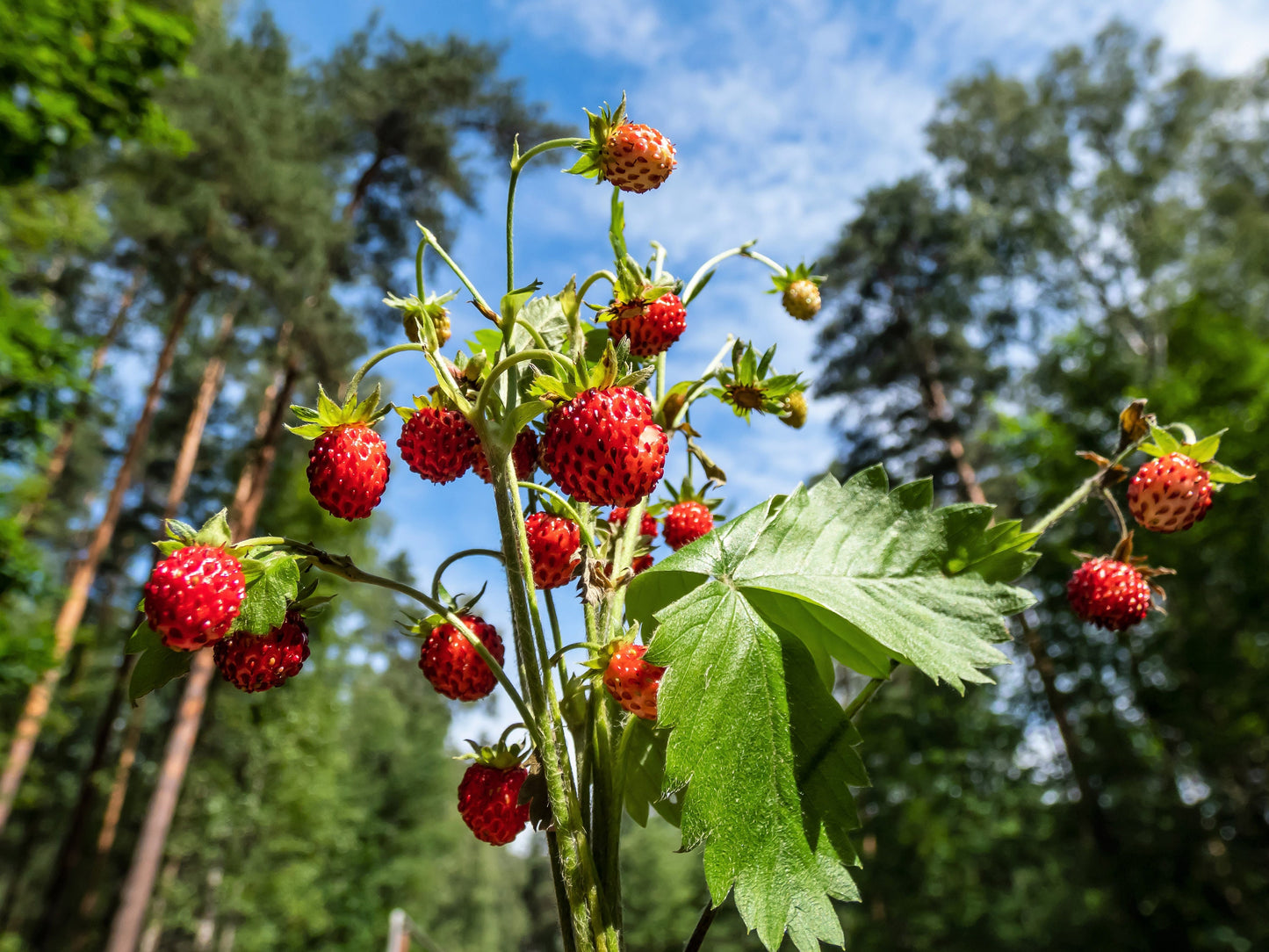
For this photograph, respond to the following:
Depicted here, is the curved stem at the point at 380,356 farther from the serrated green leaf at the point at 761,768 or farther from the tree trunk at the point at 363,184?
the tree trunk at the point at 363,184

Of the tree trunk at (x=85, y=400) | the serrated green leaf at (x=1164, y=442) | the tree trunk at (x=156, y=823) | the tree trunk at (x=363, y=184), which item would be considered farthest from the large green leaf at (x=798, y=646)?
the tree trunk at (x=85, y=400)

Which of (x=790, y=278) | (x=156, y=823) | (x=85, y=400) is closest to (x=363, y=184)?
(x=85, y=400)

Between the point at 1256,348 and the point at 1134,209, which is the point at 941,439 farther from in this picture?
the point at 1134,209

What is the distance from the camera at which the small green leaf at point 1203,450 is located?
64cm

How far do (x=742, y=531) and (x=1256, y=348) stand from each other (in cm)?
1238

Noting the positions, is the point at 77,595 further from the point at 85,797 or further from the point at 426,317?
the point at 426,317

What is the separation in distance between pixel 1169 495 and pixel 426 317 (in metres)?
0.58

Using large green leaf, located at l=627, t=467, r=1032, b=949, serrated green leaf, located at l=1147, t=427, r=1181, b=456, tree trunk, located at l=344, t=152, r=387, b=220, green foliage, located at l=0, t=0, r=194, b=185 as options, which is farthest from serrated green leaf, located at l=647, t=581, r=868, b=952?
tree trunk, located at l=344, t=152, r=387, b=220

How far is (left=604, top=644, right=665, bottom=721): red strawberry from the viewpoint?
455 mm

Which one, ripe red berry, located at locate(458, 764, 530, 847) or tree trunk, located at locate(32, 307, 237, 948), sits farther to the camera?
tree trunk, located at locate(32, 307, 237, 948)

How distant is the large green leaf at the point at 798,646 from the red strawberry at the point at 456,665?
131mm

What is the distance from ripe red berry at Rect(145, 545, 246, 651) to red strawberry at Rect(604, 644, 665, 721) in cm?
23

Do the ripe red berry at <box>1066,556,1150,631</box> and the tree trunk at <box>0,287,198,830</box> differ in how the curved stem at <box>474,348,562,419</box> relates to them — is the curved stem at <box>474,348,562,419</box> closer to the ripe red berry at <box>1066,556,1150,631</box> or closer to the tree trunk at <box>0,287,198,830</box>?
the ripe red berry at <box>1066,556,1150,631</box>

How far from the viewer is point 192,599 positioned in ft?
1.46
